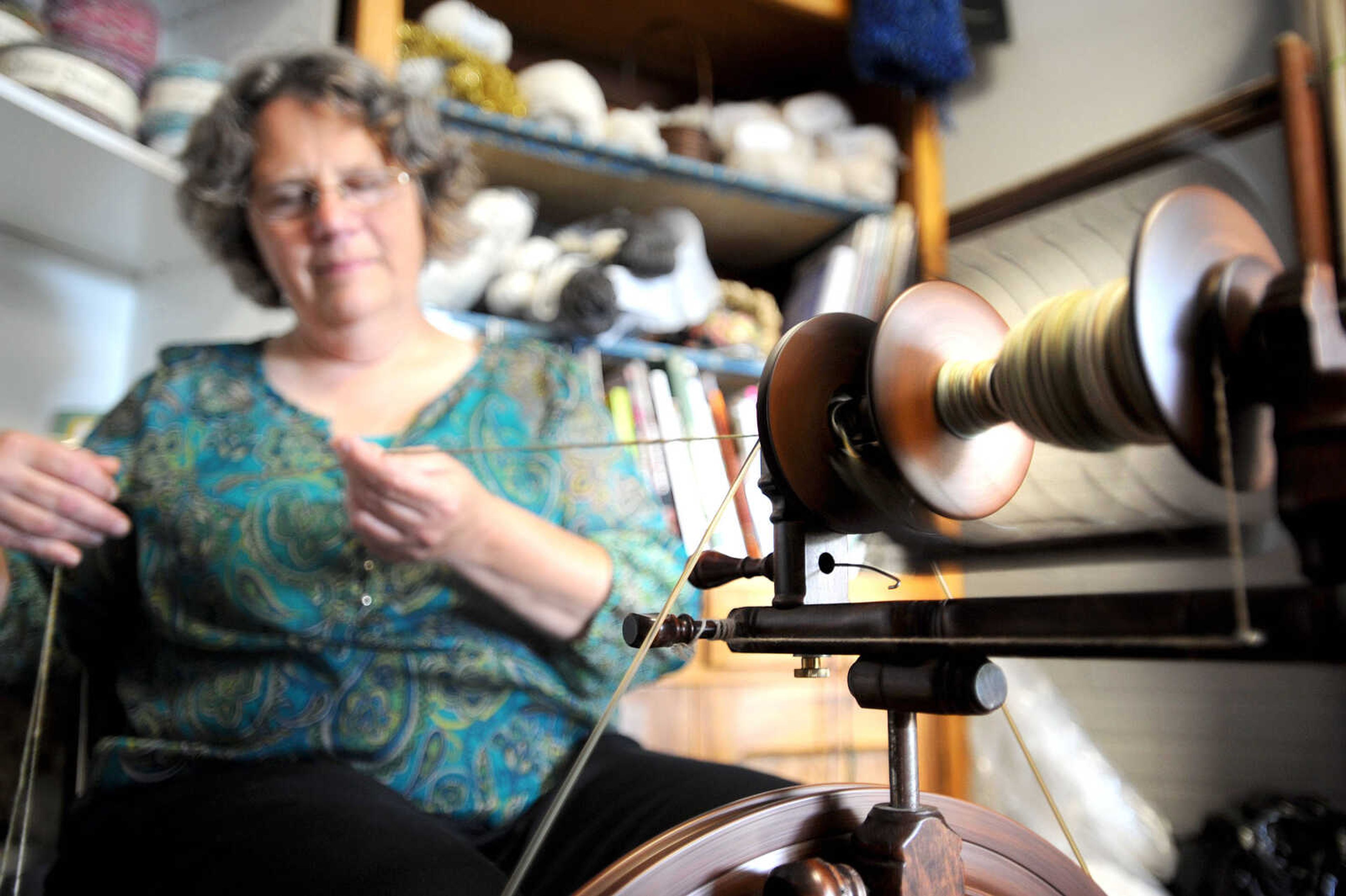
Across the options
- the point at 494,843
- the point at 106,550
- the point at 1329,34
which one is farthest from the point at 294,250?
the point at 1329,34

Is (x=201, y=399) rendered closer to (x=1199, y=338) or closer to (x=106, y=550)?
(x=106, y=550)

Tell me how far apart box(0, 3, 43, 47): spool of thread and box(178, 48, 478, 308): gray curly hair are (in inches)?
9.1

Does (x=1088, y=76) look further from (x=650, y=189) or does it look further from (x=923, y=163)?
(x=650, y=189)

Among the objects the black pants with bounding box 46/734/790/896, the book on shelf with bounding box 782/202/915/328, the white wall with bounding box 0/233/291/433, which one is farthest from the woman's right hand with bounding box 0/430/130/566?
the book on shelf with bounding box 782/202/915/328

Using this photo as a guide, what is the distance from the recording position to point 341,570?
0.83 m

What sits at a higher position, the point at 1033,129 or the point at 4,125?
the point at 1033,129

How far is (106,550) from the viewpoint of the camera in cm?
91

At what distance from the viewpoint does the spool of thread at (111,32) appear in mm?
1154

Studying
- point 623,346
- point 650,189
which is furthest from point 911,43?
point 623,346

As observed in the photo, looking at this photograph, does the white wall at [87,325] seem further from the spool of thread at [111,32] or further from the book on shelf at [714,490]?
the book on shelf at [714,490]

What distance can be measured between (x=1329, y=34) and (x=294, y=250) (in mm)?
1230

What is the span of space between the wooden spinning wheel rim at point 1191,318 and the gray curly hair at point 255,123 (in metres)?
0.89

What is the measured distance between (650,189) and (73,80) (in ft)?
2.68

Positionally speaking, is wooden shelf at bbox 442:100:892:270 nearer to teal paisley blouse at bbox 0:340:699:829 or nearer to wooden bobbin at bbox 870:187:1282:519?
teal paisley blouse at bbox 0:340:699:829
